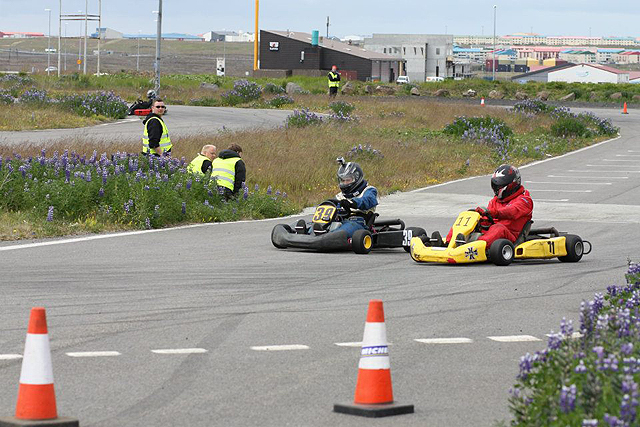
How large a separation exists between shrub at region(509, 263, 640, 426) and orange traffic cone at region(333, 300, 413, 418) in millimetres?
1064

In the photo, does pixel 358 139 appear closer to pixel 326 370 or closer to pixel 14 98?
pixel 14 98

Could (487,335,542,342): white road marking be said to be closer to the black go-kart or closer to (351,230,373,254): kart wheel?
the black go-kart

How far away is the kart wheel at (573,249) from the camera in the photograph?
1454 centimetres

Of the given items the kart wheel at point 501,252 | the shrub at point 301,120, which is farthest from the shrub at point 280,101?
the kart wheel at point 501,252

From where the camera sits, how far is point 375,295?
1139 centimetres

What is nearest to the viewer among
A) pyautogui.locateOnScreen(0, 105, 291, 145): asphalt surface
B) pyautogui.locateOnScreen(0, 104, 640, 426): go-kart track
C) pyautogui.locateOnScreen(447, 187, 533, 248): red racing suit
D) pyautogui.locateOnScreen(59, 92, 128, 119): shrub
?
pyautogui.locateOnScreen(0, 104, 640, 426): go-kart track

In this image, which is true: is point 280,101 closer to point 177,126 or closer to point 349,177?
point 177,126

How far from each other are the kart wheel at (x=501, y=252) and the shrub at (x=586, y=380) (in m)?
7.51

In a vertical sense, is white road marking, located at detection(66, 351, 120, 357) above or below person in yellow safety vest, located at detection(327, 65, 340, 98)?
below

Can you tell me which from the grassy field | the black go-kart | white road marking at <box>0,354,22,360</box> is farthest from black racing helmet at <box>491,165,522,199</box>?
white road marking at <box>0,354,22,360</box>

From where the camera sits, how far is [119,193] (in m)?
17.8

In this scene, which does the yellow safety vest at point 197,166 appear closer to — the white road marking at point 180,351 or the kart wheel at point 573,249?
the kart wheel at point 573,249

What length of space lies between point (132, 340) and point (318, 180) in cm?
1501

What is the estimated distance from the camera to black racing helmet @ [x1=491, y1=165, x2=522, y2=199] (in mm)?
14438
